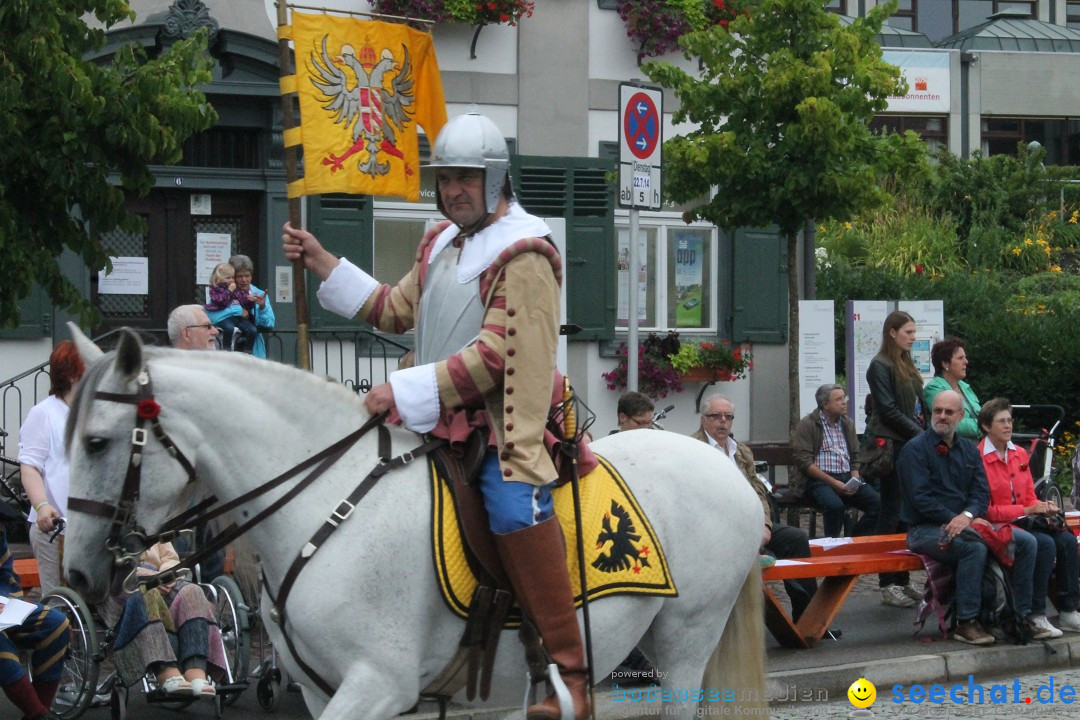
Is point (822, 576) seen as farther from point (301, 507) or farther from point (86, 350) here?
point (86, 350)

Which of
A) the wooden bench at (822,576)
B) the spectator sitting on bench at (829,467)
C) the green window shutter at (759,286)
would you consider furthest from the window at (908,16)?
the wooden bench at (822,576)

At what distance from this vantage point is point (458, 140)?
457 cm

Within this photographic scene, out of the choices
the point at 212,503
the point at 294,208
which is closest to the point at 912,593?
the point at 294,208

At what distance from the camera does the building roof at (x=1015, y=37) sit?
34.1 meters

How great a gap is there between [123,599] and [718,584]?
10.6 feet

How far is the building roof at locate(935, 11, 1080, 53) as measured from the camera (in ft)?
112

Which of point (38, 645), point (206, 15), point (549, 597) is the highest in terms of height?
point (206, 15)

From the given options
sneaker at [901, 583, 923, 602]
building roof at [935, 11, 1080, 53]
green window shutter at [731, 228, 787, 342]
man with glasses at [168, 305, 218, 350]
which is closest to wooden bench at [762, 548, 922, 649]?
sneaker at [901, 583, 923, 602]

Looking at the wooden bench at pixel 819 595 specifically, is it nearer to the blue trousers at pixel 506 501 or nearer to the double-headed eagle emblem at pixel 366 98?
the double-headed eagle emblem at pixel 366 98

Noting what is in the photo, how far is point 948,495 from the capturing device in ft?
31.8

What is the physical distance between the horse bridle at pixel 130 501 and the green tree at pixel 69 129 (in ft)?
16.4

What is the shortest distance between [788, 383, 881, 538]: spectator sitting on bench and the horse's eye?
769 centimetres

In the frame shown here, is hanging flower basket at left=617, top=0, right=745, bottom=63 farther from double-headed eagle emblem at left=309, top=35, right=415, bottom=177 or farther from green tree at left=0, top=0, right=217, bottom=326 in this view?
double-headed eagle emblem at left=309, top=35, right=415, bottom=177

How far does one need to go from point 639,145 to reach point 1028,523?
368 centimetres
